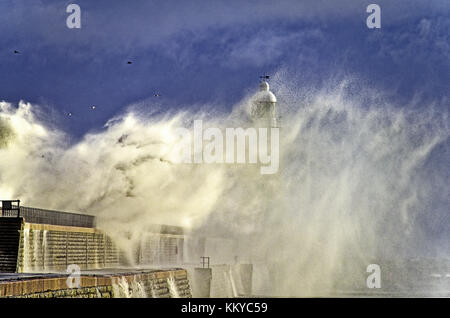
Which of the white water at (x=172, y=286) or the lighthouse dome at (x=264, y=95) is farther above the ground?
the lighthouse dome at (x=264, y=95)

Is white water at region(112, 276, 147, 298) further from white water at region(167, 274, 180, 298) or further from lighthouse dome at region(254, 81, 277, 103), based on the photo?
lighthouse dome at region(254, 81, 277, 103)

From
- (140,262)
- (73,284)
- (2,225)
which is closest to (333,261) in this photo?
(140,262)

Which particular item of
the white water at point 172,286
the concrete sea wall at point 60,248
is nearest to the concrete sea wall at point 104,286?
the white water at point 172,286

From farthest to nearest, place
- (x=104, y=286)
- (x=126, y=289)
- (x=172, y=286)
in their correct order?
1. (x=172, y=286)
2. (x=126, y=289)
3. (x=104, y=286)

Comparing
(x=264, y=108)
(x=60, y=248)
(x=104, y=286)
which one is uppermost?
(x=264, y=108)

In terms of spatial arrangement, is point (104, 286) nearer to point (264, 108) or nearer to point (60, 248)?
point (60, 248)

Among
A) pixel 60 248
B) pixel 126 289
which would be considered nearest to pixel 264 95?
pixel 60 248

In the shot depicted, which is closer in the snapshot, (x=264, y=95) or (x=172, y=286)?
(x=172, y=286)

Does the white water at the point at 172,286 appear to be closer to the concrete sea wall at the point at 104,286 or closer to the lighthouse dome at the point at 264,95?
the concrete sea wall at the point at 104,286

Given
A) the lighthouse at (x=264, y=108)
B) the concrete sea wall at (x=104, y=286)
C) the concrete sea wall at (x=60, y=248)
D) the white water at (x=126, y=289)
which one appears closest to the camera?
the concrete sea wall at (x=104, y=286)
